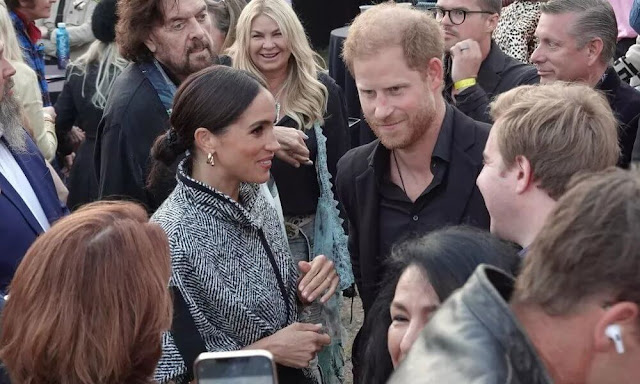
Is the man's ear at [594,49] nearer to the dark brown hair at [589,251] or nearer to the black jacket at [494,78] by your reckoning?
the black jacket at [494,78]

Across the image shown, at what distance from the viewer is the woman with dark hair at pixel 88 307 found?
187 cm

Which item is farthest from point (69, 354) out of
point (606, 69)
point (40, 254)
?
point (606, 69)

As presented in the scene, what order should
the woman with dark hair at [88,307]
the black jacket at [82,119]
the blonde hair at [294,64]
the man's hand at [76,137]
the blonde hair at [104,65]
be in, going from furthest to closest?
the man's hand at [76,137] < the black jacket at [82,119] < the blonde hair at [104,65] < the blonde hair at [294,64] < the woman with dark hair at [88,307]

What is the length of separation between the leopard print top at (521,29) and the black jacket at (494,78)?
72 centimetres

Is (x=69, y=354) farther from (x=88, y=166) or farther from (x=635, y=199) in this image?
(x=88, y=166)

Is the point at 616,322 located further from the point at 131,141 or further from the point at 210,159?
the point at 131,141

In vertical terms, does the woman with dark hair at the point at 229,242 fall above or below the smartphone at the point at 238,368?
below

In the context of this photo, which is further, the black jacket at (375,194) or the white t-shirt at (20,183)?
the white t-shirt at (20,183)

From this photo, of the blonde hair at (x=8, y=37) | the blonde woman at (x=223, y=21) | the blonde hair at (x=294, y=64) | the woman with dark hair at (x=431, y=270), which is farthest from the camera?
the blonde woman at (x=223, y=21)

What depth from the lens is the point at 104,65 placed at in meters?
4.97

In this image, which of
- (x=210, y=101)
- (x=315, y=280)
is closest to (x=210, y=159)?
(x=210, y=101)

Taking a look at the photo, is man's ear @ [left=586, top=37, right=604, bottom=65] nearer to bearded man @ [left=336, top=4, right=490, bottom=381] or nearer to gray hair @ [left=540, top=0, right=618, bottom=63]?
gray hair @ [left=540, top=0, right=618, bottom=63]

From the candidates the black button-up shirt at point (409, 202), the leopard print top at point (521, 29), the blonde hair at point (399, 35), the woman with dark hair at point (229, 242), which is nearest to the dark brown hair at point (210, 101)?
the woman with dark hair at point (229, 242)

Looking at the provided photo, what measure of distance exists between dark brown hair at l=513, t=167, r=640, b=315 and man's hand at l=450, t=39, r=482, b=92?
2832mm
